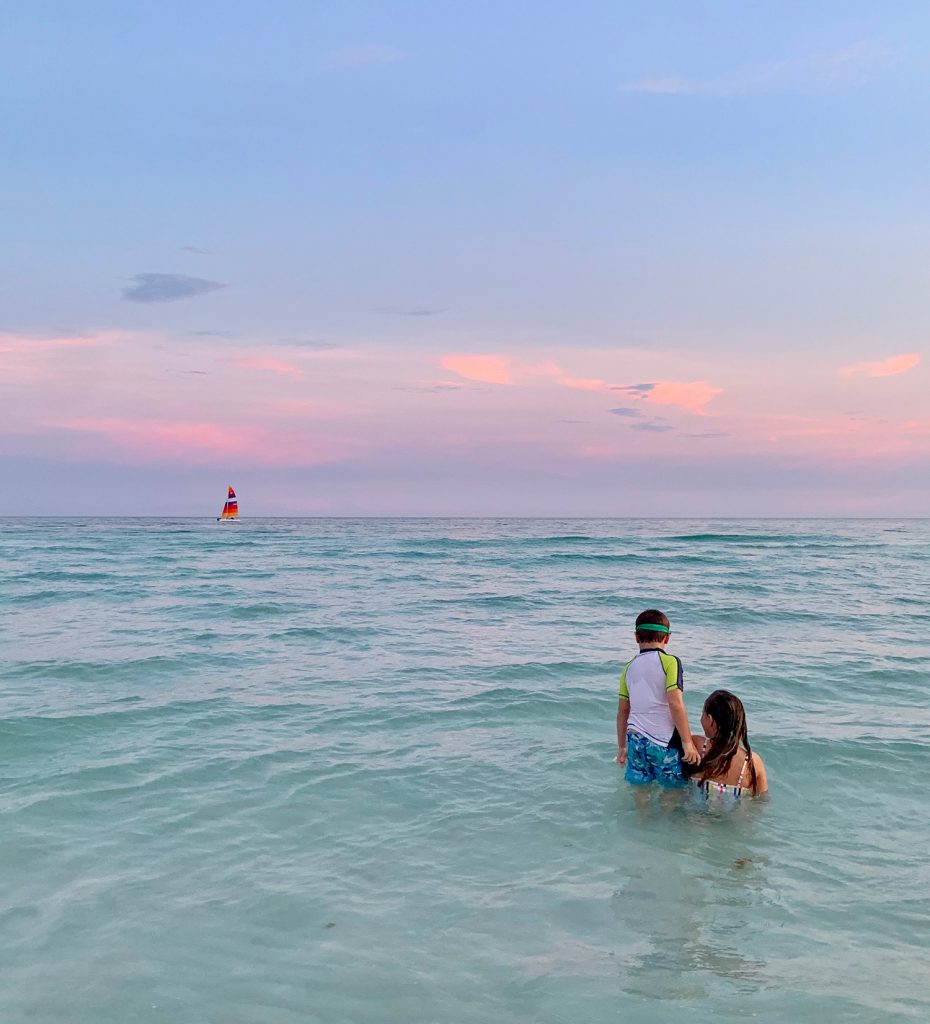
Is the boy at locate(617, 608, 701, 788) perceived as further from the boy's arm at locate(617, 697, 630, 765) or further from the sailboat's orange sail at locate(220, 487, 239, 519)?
the sailboat's orange sail at locate(220, 487, 239, 519)

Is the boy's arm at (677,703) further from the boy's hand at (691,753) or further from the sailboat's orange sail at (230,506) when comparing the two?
the sailboat's orange sail at (230,506)

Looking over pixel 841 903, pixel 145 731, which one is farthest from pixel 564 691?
pixel 841 903

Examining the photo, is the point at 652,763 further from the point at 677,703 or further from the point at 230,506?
the point at 230,506

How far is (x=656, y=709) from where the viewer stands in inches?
266

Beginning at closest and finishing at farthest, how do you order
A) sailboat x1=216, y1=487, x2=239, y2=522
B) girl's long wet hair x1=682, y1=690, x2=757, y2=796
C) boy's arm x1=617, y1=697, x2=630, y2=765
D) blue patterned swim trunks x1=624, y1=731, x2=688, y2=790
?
girl's long wet hair x1=682, y1=690, x2=757, y2=796
blue patterned swim trunks x1=624, y1=731, x2=688, y2=790
boy's arm x1=617, y1=697, x2=630, y2=765
sailboat x1=216, y1=487, x2=239, y2=522

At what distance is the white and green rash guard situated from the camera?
21.9 ft

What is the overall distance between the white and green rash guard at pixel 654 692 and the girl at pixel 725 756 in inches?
9.7

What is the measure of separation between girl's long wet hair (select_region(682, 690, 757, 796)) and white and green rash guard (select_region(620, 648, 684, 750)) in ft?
0.80

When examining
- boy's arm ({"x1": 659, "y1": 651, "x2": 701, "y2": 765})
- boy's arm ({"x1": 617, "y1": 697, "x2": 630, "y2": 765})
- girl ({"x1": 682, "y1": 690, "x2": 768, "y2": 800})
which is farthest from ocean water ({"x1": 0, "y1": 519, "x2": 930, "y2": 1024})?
boy's arm ({"x1": 659, "y1": 651, "x2": 701, "y2": 765})

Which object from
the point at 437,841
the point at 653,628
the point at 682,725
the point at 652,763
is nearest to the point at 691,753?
the point at 682,725

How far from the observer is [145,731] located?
914 centimetres

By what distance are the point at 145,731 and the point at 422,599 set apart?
13.5 metres

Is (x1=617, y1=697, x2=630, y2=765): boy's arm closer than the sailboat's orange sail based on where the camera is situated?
Yes

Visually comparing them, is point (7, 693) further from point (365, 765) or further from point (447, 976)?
point (447, 976)
